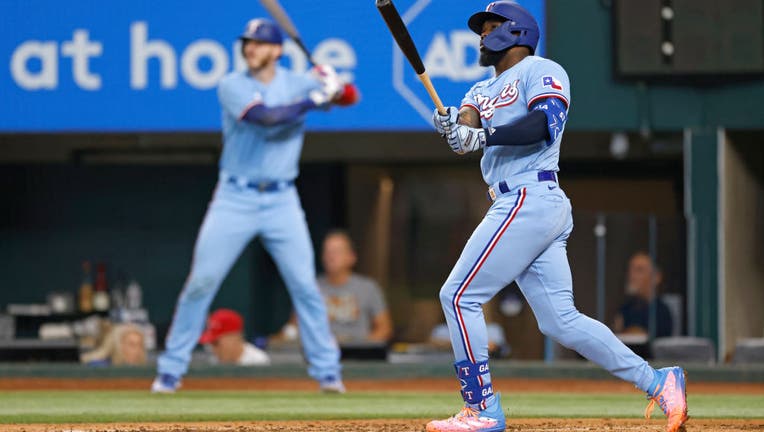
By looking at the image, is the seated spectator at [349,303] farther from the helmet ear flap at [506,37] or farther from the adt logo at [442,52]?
the helmet ear flap at [506,37]

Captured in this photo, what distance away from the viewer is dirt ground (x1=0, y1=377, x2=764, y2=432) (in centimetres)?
583

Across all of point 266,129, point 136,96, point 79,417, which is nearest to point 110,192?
point 136,96

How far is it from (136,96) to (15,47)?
40.2 inches

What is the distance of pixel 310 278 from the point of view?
7.74 metres

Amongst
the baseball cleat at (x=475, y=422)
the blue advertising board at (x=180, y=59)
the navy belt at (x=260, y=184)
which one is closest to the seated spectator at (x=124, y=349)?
the blue advertising board at (x=180, y=59)

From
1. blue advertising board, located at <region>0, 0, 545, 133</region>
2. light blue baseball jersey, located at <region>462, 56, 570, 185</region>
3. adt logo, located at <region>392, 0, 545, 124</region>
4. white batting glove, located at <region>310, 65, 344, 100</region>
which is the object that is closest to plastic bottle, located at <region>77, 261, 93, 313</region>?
blue advertising board, located at <region>0, 0, 545, 133</region>

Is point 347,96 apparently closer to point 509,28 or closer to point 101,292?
point 509,28

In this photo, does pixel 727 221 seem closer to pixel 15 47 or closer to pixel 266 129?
pixel 266 129

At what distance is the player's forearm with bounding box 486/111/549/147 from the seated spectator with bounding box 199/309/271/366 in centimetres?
447

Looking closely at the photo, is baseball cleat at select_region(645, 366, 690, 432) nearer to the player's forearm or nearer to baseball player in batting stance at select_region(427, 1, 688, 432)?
baseball player in batting stance at select_region(427, 1, 688, 432)

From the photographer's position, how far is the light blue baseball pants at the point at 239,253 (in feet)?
25.1

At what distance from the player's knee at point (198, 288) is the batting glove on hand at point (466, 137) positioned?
2741 mm

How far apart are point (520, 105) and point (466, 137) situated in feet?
1.09

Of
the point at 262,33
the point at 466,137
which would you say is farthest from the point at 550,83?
the point at 262,33
